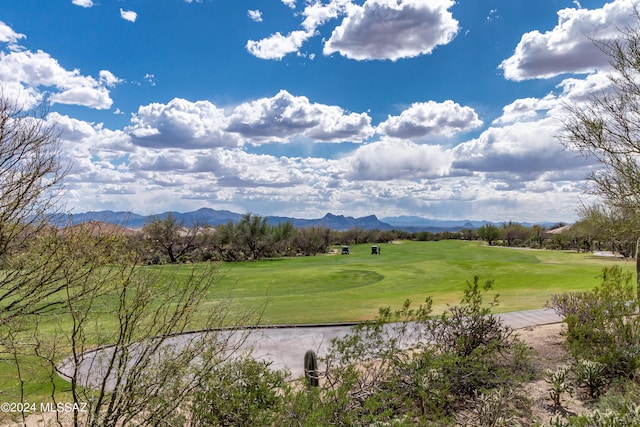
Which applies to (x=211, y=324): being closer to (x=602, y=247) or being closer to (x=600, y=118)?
(x=600, y=118)

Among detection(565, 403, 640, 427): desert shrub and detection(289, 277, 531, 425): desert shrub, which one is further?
detection(289, 277, 531, 425): desert shrub

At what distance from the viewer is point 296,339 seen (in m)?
11.0

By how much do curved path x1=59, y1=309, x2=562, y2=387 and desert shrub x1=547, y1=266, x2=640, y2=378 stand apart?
3.34m

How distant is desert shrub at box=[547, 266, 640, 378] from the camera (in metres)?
6.70

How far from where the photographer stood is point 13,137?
24.0ft

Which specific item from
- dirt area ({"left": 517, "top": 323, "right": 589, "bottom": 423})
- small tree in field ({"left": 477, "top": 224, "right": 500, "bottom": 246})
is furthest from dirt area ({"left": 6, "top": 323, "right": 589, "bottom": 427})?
small tree in field ({"left": 477, "top": 224, "right": 500, "bottom": 246})

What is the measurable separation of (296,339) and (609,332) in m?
7.30

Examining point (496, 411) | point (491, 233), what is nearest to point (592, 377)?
point (496, 411)

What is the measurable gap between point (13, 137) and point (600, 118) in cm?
1410

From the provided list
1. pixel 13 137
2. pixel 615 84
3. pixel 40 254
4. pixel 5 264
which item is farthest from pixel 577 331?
pixel 13 137

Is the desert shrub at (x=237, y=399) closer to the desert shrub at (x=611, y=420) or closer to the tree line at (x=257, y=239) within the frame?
the desert shrub at (x=611, y=420)

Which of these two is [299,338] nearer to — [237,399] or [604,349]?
[237,399]

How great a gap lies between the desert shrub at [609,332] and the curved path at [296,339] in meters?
3.34

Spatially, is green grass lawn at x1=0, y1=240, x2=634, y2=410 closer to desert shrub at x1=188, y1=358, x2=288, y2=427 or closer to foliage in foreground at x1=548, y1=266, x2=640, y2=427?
desert shrub at x1=188, y1=358, x2=288, y2=427
